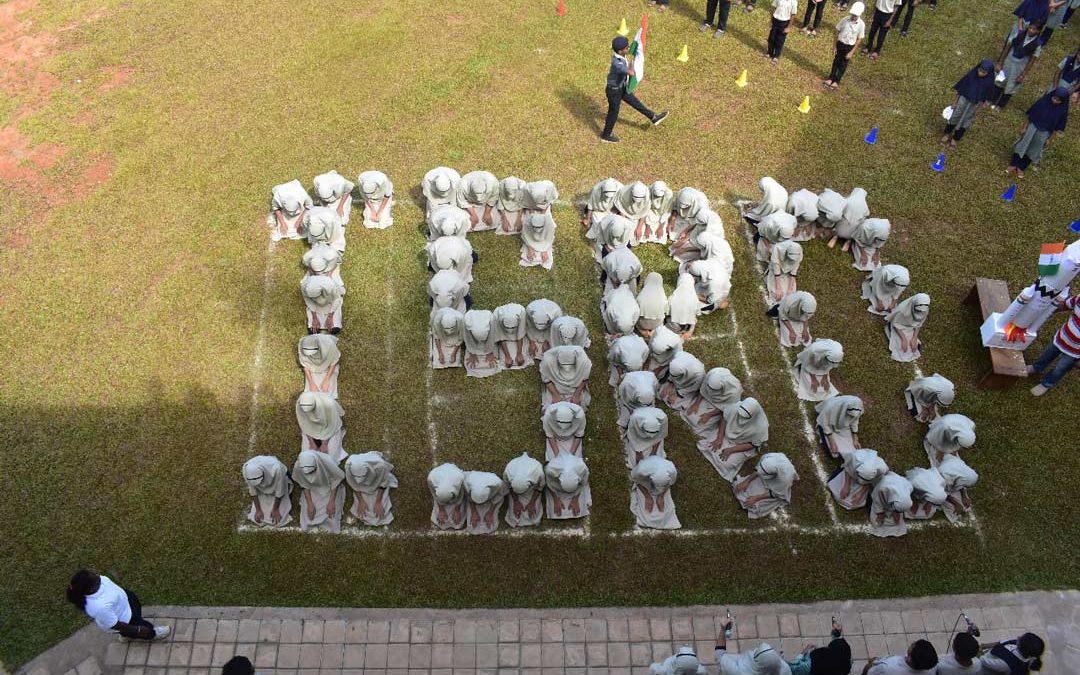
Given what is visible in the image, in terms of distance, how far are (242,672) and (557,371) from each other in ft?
17.6

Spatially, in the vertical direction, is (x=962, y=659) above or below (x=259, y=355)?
above

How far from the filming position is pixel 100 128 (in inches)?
595

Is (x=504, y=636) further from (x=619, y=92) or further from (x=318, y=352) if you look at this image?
(x=619, y=92)

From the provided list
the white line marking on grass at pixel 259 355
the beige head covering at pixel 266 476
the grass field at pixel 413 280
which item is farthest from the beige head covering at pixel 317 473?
the white line marking on grass at pixel 259 355

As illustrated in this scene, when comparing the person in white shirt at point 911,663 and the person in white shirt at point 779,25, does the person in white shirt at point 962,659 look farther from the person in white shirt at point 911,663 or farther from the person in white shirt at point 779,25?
the person in white shirt at point 779,25

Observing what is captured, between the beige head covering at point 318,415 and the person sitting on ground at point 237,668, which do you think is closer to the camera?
the person sitting on ground at point 237,668

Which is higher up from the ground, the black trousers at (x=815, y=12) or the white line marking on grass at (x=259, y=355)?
the black trousers at (x=815, y=12)

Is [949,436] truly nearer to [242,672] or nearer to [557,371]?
[557,371]

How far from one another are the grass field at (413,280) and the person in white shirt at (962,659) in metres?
1.78

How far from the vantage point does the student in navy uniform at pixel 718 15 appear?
1723 centimetres

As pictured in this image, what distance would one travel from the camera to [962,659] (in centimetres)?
785

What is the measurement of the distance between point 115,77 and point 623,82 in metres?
10.4

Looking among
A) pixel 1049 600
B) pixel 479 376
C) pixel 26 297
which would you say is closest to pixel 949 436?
pixel 1049 600

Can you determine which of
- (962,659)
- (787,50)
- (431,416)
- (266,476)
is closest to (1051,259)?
(962,659)
